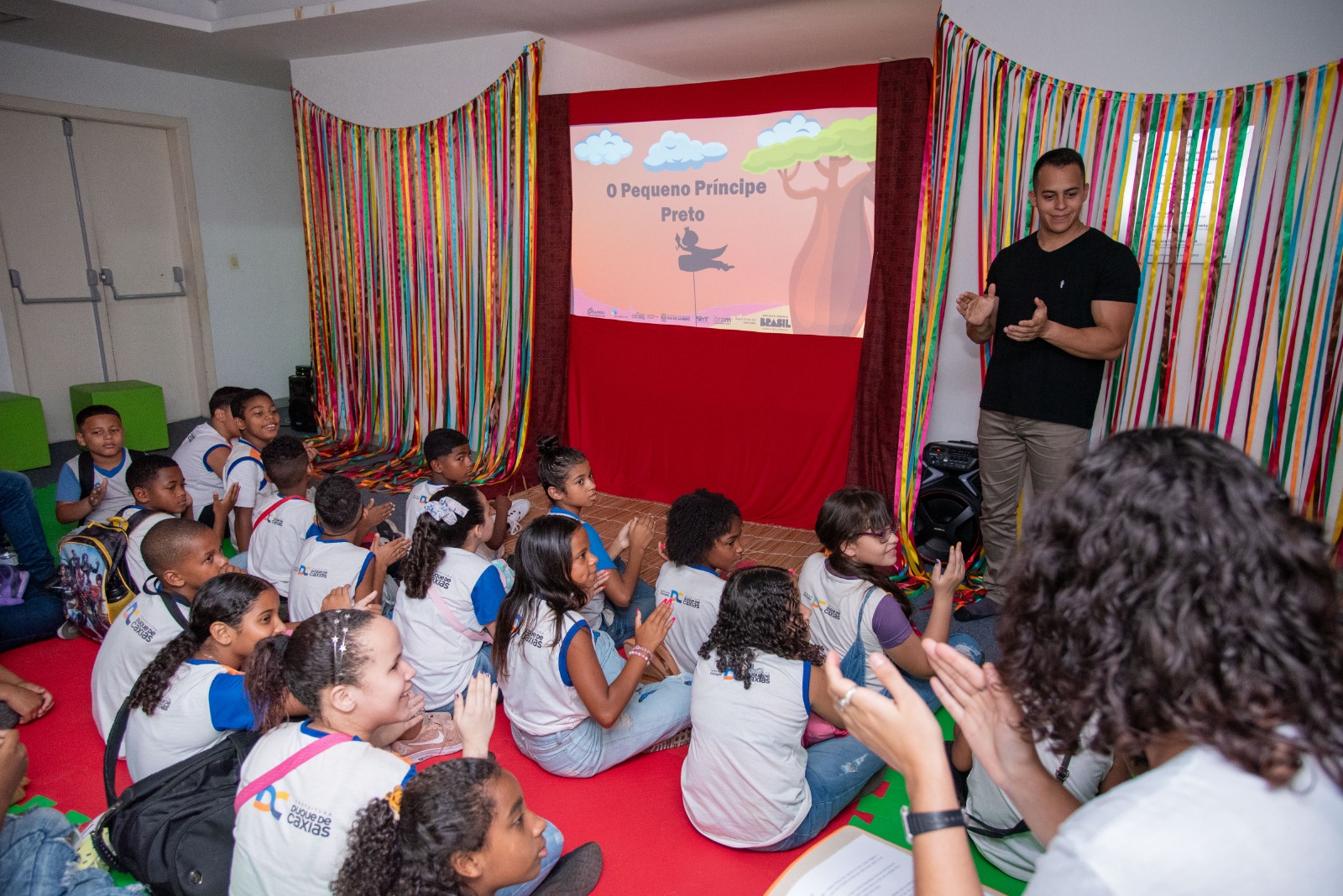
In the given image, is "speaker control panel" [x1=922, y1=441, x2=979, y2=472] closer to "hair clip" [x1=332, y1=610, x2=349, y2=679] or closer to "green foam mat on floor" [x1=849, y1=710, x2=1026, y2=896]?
"green foam mat on floor" [x1=849, y1=710, x2=1026, y2=896]

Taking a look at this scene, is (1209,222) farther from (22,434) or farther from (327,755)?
(22,434)

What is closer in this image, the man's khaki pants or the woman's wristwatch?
the woman's wristwatch

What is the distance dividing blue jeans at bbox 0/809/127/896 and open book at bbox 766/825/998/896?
148 centimetres

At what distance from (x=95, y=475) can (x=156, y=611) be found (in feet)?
5.71

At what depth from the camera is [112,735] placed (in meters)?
2.02

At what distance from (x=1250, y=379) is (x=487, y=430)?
4.24 m

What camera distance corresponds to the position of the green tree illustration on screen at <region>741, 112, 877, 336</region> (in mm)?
4082

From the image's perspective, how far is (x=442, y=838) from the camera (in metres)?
1.42

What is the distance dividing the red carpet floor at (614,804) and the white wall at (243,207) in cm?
488

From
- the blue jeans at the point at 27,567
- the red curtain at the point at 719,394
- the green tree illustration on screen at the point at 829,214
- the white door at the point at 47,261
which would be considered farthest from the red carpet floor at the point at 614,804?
the white door at the point at 47,261

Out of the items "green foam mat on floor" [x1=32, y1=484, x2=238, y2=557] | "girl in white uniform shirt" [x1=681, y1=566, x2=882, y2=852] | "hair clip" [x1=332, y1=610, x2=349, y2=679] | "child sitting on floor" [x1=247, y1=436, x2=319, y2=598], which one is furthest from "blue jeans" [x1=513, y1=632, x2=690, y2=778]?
"green foam mat on floor" [x1=32, y1=484, x2=238, y2=557]

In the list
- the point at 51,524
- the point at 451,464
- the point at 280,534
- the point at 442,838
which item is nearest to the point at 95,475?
the point at 280,534

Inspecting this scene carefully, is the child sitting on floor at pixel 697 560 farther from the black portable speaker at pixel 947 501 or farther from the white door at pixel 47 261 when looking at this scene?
the white door at pixel 47 261

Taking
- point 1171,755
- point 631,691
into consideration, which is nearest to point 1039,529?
point 1171,755
